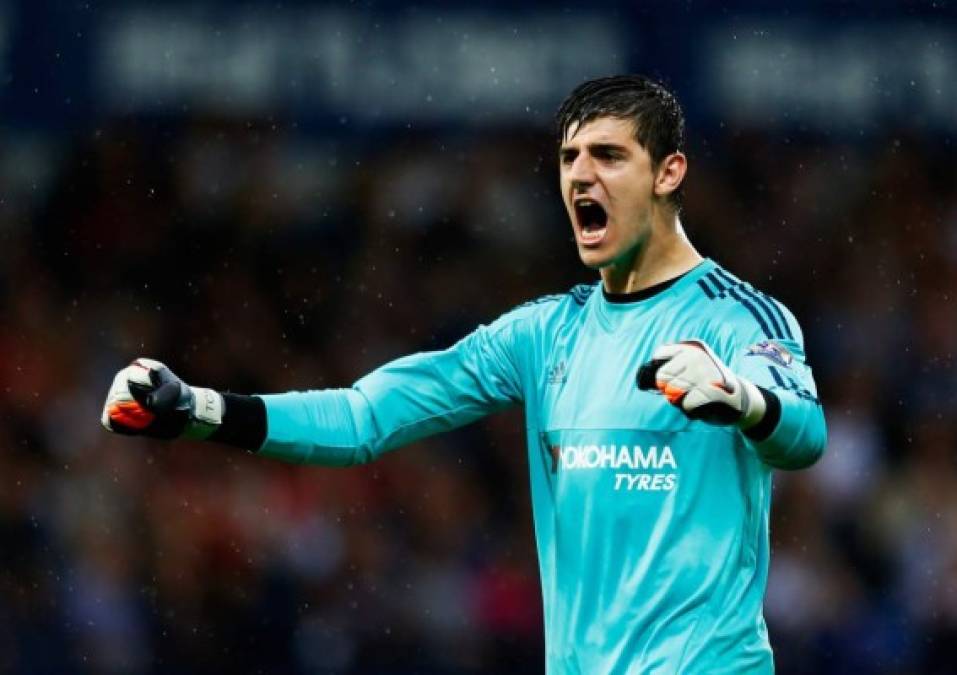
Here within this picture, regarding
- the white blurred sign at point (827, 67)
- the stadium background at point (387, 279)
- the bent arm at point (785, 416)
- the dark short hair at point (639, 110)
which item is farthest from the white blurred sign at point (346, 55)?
the bent arm at point (785, 416)

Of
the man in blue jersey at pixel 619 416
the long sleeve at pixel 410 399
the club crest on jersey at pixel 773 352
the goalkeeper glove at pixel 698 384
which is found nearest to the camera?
the goalkeeper glove at pixel 698 384

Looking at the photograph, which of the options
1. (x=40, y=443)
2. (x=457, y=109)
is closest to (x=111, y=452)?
(x=40, y=443)

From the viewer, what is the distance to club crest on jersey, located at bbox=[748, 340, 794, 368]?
163 inches

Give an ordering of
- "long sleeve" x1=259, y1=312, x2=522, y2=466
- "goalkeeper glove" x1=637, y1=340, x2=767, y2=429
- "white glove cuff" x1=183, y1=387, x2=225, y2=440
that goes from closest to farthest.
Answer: "goalkeeper glove" x1=637, y1=340, x2=767, y2=429 → "white glove cuff" x1=183, y1=387, x2=225, y2=440 → "long sleeve" x1=259, y1=312, x2=522, y2=466

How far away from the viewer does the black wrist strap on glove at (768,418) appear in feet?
12.8

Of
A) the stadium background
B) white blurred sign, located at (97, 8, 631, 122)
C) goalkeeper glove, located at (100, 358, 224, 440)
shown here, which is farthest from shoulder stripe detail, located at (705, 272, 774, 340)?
white blurred sign, located at (97, 8, 631, 122)

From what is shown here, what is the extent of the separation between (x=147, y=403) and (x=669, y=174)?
1.34 meters

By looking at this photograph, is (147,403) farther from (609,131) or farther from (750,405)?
(750,405)

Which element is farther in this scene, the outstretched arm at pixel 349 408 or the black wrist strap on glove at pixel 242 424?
the black wrist strap on glove at pixel 242 424

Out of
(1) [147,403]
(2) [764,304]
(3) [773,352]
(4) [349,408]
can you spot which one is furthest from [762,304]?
(1) [147,403]

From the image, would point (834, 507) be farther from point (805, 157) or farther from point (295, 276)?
point (295, 276)

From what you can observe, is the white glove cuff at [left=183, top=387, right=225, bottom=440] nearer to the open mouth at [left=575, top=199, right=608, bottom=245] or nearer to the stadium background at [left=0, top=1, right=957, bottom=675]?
the open mouth at [left=575, top=199, right=608, bottom=245]

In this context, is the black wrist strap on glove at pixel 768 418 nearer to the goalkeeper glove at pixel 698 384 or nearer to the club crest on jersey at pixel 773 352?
the goalkeeper glove at pixel 698 384

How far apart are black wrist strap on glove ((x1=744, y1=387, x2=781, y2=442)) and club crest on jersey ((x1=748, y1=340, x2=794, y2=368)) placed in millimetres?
228
